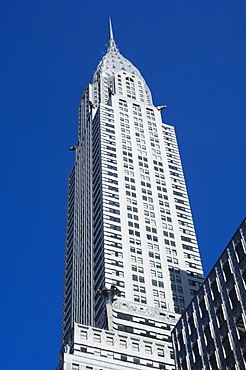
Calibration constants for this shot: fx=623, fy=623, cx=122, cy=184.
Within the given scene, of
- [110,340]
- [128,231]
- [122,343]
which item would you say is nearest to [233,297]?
[122,343]

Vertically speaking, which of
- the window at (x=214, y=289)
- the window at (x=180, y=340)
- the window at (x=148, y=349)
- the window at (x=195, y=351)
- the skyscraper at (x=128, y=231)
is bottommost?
the window at (x=195, y=351)

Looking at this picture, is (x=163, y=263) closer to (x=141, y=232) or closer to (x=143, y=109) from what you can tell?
(x=141, y=232)

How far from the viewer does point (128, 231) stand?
11956 centimetres

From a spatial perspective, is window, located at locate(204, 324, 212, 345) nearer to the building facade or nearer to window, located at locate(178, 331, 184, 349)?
the building facade

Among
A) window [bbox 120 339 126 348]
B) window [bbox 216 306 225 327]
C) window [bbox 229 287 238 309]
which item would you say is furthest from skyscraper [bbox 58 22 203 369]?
window [bbox 229 287 238 309]

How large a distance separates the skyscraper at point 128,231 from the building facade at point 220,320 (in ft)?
80.4

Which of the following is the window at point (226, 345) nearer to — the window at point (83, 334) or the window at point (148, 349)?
the window at point (83, 334)

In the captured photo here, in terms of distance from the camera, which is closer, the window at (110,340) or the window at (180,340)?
the window at (180,340)

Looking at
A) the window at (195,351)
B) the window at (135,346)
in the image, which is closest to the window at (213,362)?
the window at (195,351)

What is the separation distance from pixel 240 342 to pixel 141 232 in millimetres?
67163

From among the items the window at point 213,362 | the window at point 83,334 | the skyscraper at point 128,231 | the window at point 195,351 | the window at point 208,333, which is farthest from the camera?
the skyscraper at point 128,231

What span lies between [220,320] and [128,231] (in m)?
61.6

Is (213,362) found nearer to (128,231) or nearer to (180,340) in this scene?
(180,340)

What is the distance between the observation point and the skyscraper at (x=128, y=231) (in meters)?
104
